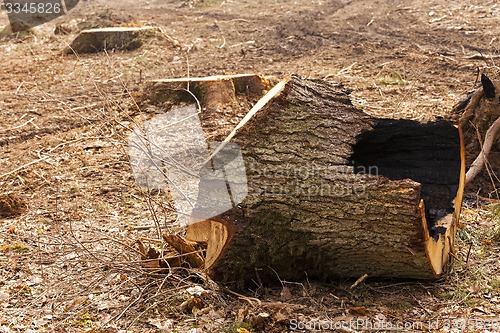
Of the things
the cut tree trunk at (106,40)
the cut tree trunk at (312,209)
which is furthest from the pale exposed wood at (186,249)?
the cut tree trunk at (106,40)

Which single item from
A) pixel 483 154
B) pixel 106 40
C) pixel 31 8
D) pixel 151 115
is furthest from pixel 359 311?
pixel 31 8

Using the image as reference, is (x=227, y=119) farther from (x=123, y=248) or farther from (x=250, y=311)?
(x=250, y=311)

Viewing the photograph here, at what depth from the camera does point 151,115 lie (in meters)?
7.26

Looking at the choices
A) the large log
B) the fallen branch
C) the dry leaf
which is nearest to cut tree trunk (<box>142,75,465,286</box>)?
the large log

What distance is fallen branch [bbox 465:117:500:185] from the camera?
5211mm

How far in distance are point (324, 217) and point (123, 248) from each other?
137 centimetres

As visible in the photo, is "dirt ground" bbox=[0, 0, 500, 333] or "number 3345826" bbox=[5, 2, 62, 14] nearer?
"dirt ground" bbox=[0, 0, 500, 333]

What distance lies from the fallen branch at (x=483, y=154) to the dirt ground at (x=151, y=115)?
210mm

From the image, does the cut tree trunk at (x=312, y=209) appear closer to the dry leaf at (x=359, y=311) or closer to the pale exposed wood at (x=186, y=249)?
the pale exposed wood at (x=186, y=249)

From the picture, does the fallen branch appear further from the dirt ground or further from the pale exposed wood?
the pale exposed wood

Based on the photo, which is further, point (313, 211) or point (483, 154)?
point (483, 154)

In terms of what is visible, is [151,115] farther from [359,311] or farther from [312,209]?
[359,311]

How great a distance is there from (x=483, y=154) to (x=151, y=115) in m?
3.43

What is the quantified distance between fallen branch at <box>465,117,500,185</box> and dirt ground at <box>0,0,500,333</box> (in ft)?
0.69
